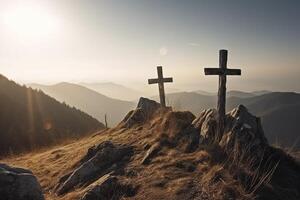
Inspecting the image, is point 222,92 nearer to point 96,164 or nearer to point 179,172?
point 179,172

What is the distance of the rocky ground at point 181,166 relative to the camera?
29.7ft

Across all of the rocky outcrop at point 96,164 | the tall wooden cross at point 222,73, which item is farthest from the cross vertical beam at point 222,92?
the rocky outcrop at point 96,164

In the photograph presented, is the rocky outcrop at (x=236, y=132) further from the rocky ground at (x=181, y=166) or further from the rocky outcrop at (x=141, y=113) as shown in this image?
the rocky outcrop at (x=141, y=113)

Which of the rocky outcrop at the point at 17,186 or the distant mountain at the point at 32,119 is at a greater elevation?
the rocky outcrop at the point at 17,186

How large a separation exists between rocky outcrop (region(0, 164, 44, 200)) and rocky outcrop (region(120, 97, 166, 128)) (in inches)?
423

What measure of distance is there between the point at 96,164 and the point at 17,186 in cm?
522

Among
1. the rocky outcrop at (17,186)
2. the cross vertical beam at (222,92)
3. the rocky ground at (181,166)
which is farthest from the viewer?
the cross vertical beam at (222,92)

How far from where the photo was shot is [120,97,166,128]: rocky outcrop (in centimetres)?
1823

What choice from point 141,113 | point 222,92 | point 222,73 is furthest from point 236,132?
point 141,113

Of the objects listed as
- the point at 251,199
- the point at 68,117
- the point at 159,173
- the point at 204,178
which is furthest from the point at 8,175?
the point at 68,117

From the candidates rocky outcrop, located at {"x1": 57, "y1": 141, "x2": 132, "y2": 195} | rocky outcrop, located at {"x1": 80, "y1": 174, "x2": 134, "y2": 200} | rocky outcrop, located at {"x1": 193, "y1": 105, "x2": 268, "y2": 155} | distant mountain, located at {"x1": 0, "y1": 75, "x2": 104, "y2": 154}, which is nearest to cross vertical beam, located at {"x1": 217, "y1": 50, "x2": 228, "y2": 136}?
rocky outcrop, located at {"x1": 193, "y1": 105, "x2": 268, "y2": 155}

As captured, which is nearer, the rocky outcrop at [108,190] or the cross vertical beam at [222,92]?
the rocky outcrop at [108,190]

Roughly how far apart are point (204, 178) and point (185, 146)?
8.94ft

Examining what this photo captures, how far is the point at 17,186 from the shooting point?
7.17m
